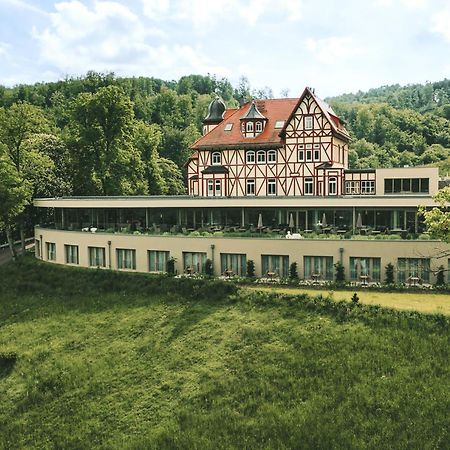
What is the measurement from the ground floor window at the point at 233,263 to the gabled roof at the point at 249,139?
1273cm

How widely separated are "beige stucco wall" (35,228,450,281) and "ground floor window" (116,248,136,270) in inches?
10.3

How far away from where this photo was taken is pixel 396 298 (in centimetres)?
2445

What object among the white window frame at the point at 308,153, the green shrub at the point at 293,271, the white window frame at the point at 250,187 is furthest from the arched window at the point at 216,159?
the green shrub at the point at 293,271

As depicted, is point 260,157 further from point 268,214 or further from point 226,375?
point 226,375

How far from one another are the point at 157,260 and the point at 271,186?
1238 cm

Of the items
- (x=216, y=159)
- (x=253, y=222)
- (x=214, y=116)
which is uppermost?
(x=214, y=116)

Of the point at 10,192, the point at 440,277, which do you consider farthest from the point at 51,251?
the point at 440,277

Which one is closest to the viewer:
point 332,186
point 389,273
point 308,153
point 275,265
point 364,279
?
point 389,273

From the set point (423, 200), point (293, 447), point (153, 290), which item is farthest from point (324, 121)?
point (293, 447)

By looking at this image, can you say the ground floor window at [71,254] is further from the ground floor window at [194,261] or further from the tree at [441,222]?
the tree at [441,222]

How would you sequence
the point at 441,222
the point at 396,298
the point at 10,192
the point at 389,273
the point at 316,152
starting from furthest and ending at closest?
the point at 316,152, the point at 10,192, the point at 389,273, the point at 396,298, the point at 441,222

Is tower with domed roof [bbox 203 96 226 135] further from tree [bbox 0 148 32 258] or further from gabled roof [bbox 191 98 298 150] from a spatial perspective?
tree [bbox 0 148 32 258]

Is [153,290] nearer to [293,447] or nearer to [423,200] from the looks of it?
[293,447]

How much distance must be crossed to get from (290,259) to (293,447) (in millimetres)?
12594
